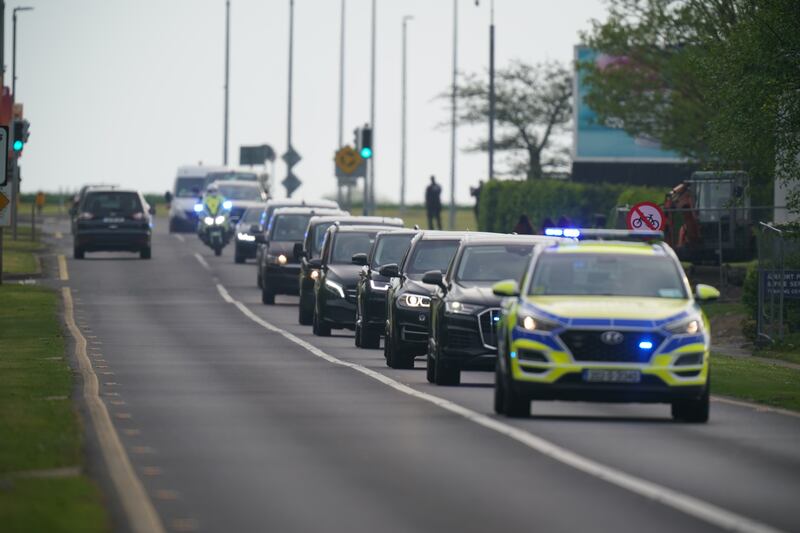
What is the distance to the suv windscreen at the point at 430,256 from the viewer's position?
28.9 metres

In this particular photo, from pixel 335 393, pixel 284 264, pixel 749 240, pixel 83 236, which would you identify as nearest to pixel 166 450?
pixel 335 393

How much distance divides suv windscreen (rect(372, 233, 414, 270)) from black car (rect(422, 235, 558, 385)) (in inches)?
268

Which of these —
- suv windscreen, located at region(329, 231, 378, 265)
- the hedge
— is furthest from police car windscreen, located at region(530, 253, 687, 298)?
the hedge

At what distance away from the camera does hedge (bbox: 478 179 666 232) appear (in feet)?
212

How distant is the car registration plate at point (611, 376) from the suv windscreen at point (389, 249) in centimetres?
1338

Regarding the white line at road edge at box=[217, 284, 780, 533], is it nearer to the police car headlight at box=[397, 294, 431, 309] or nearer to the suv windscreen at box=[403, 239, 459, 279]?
the police car headlight at box=[397, 294, 431, 309]

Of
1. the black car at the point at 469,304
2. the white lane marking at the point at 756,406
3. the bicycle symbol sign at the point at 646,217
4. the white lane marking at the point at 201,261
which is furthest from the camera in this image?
the white lane marking at the point at 201,261

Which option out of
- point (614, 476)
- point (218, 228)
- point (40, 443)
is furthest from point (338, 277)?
point (218, 228)

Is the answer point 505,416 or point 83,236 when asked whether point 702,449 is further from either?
point 83,236

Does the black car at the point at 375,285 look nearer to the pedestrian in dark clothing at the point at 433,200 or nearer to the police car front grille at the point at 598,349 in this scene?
the police car front grille at the point at 598,349

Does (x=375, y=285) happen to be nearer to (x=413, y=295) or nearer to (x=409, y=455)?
(x=413, y=295)

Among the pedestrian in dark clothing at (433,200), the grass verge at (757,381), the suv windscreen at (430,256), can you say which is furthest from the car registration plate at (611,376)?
the pedestrian in dark clothing at (433,200)

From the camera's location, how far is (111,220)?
60.2 m

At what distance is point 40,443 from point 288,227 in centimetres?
2945
